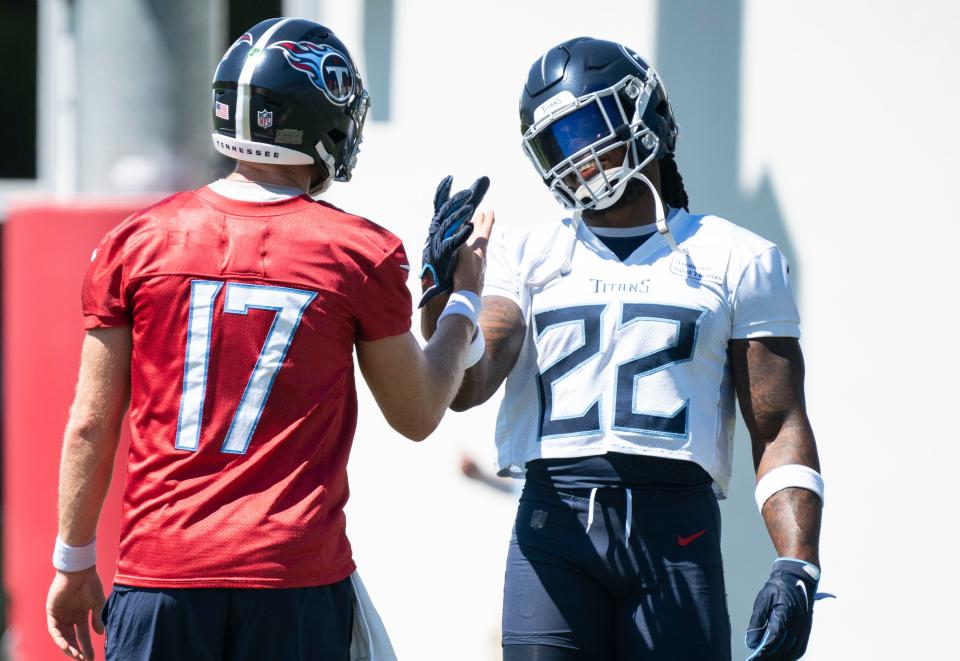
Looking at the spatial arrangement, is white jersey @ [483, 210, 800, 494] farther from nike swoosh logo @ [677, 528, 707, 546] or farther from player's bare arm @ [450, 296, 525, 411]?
nike swoosh logo @ [677, 528, 707, 546]

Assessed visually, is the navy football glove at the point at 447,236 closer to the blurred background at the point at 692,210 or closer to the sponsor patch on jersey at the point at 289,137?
the sponsor patch on jersey at the point at 289,137

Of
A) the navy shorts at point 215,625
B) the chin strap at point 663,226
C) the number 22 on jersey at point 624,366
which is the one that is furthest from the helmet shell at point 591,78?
the navy shorts at point 215,625

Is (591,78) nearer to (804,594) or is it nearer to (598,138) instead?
(598,138)

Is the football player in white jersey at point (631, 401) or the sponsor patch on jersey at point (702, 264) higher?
the sponsor patch on jersey at point (702, 264)

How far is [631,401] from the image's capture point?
106 inches

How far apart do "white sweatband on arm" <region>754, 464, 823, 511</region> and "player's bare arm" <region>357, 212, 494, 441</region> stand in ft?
2.34

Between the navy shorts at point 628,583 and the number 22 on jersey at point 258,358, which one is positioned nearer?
the number 22 on jersey at point 258,358

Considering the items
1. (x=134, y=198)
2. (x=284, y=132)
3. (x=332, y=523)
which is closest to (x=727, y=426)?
(x=332, y=523)

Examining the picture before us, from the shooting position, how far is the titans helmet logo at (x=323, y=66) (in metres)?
2.50

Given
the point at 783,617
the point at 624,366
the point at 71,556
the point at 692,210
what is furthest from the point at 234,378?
the point at 692,210

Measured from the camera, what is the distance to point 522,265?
9.57ft

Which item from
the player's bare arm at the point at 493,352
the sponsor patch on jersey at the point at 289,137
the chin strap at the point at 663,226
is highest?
the sponsor patch on jersey at the point at 289,137

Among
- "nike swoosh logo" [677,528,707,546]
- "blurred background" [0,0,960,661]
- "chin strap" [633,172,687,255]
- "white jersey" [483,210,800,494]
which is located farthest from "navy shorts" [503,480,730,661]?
"blurred background" [0,0,960,661]

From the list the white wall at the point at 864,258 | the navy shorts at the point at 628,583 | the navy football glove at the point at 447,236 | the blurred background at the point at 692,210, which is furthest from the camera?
the white wall at the point at 864,258
